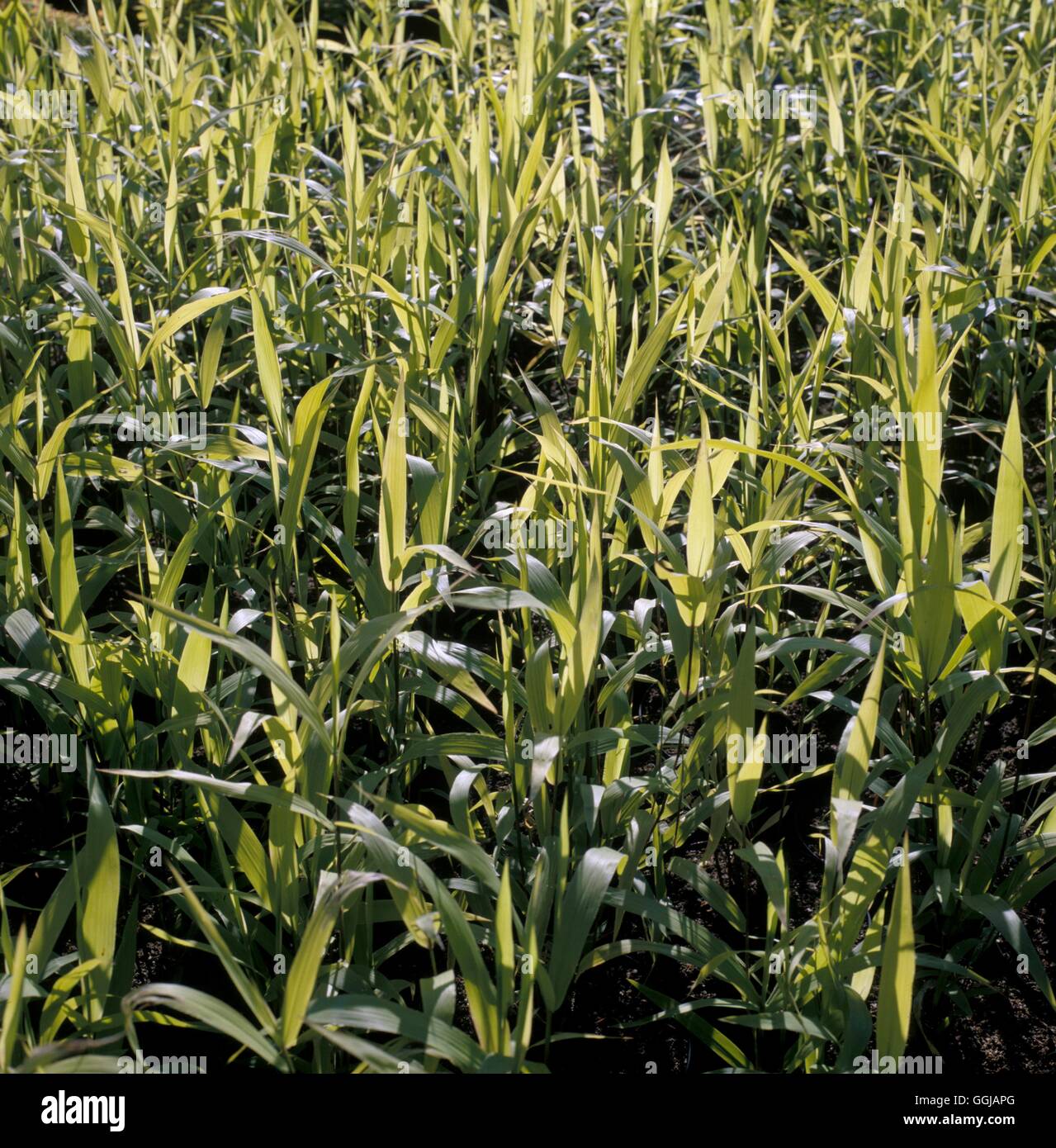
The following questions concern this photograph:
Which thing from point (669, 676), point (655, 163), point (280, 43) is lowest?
point (669, 676)

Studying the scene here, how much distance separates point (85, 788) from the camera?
144 centimetres

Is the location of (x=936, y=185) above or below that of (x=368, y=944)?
above

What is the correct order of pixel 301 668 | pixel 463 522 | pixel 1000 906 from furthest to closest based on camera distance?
pixel 463 522 → pixel 301 668 → pixel 1000 906

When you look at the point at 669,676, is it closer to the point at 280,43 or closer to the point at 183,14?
the point at 280,43

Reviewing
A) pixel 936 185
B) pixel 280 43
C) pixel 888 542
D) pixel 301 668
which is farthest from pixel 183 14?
pixel 888 542

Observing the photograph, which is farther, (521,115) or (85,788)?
(521,115)

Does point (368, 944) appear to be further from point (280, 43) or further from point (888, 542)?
point (280, 43)

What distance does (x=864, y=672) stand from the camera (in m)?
1.42

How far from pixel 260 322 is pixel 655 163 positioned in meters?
1.49

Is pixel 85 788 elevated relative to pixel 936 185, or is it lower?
lower
